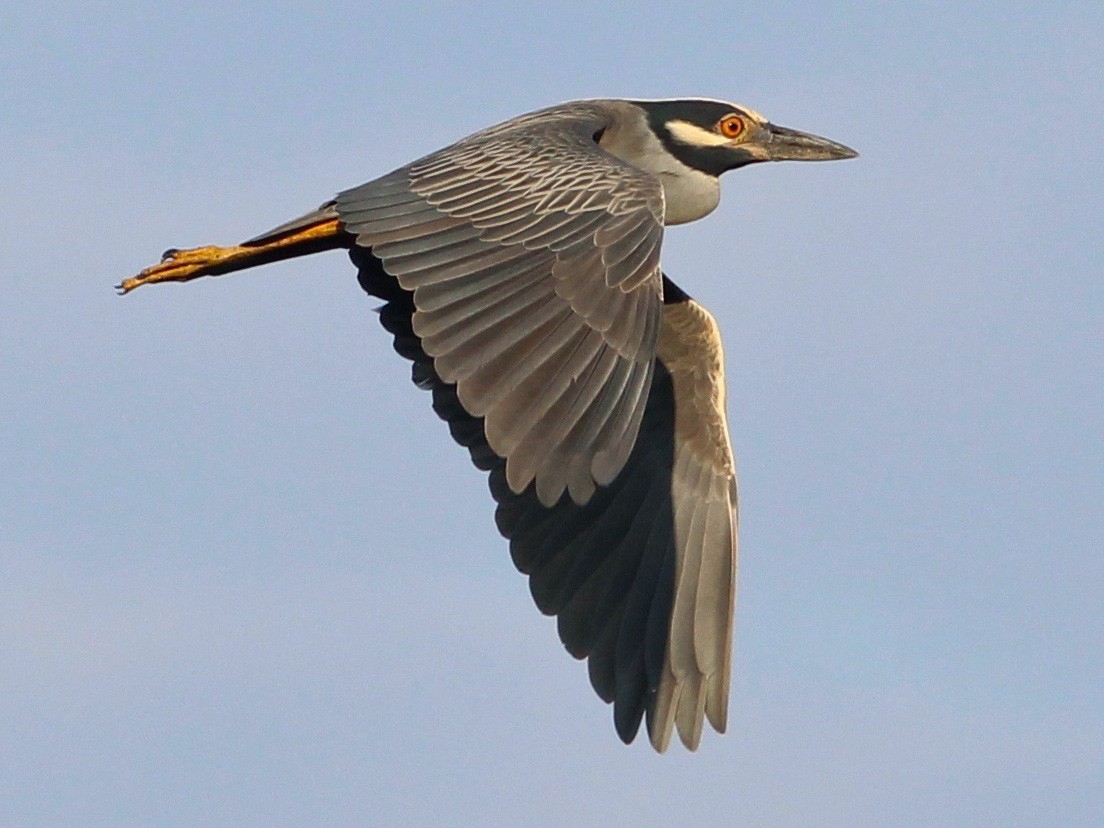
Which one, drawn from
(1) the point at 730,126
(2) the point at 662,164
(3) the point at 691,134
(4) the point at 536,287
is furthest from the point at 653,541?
(4) the point at 536,287

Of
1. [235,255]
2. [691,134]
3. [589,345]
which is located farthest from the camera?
[691,134]

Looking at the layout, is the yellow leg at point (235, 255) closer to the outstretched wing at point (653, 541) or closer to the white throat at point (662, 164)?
the outstretched wing at point (653, 541)

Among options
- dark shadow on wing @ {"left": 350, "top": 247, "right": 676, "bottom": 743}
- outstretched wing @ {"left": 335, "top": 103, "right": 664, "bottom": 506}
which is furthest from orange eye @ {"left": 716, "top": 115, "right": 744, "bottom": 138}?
outstretched wing @ {"left": 335, "top": 103, "right": 664, "bottom": 506}

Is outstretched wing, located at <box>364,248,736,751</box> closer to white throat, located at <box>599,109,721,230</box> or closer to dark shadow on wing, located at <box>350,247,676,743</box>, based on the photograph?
dark shadow on wing, located at <box>350,247,676,743</box>

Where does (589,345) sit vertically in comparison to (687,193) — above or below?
below

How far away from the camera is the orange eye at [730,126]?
11633 millimetres

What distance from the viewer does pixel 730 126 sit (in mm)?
11656

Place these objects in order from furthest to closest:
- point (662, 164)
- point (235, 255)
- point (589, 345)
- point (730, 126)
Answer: point (730, 126), point (662, 164), point (235, 255), point (589, 345)

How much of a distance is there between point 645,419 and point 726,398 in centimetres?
43

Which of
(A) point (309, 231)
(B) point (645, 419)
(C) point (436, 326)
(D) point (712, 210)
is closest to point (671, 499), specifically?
(B) point (645, 419)

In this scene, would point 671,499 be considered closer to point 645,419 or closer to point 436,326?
point 645,419

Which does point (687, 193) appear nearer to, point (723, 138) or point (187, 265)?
point (723, 138)

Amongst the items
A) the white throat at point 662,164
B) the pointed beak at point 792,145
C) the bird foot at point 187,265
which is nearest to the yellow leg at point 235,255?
the bird foot at point 187,265

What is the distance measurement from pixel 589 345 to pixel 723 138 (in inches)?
152
